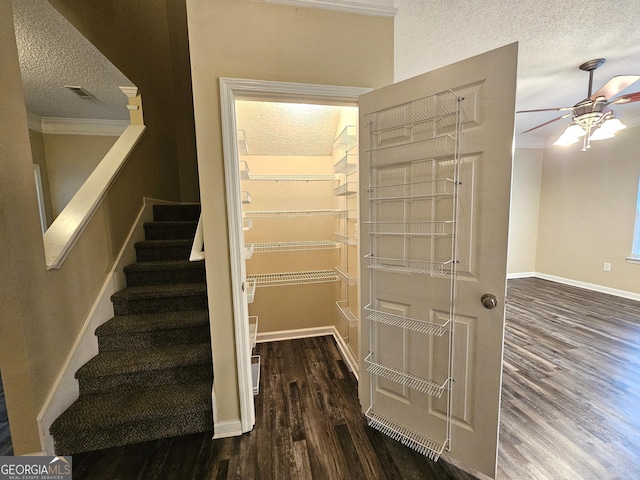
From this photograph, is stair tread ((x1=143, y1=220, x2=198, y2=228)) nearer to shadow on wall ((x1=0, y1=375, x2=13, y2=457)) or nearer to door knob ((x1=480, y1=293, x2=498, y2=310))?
shadow on wall ((x1=0, y1=375, x2=13, y2=457))

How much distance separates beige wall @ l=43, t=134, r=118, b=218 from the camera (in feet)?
11.5

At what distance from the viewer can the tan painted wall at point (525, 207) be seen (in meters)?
4.95

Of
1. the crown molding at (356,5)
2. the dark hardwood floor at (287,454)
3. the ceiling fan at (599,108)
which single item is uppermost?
the crown molding at (356,5)

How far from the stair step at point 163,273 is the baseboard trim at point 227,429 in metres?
1.16

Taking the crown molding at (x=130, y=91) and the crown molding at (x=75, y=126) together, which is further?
the crown molding at (x=75, y=126)

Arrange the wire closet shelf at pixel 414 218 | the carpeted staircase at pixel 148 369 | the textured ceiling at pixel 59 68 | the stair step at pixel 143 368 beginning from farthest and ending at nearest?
1. the textured ceiling at pixel 59 68
2. the stair step at pixel 143 368
3. the carpeted staircase at pixel 148 369
4. the wire closet shelf at pixel 414 218

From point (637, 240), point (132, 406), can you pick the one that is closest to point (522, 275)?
point (637, 240)

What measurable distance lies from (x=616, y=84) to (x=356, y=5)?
228 centimetres

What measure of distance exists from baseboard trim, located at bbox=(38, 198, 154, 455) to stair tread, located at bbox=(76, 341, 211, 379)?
7cm

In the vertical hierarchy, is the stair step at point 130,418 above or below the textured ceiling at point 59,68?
below

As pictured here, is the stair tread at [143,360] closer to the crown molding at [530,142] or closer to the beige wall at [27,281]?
the beige wall at [27,281]

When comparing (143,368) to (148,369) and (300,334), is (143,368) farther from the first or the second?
(300,334)

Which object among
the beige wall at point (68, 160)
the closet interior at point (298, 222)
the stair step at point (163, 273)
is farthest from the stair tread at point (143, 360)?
the beige wall at point (68, 160)

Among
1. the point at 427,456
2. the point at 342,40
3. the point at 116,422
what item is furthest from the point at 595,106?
the point at 116,422
